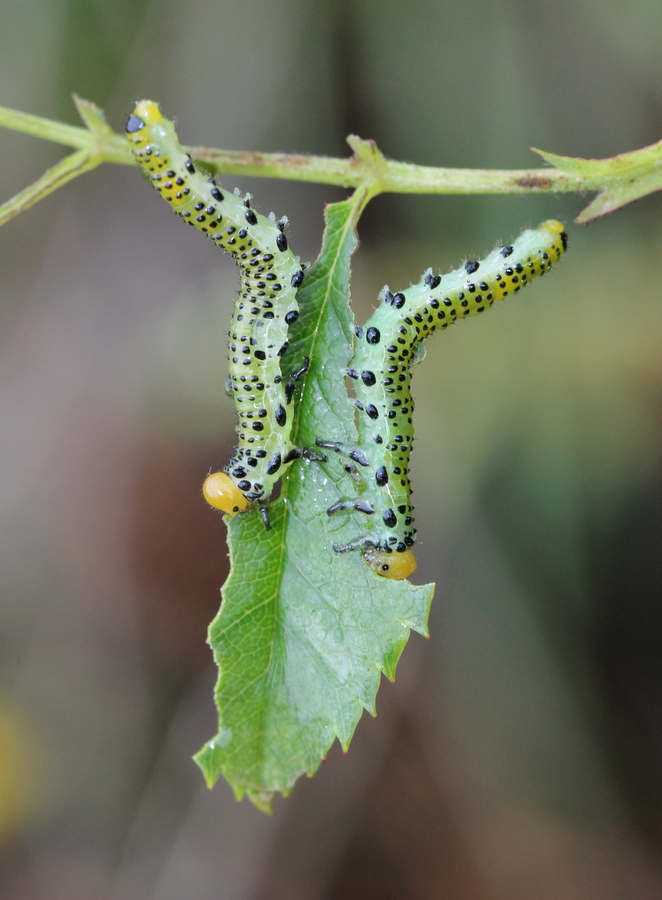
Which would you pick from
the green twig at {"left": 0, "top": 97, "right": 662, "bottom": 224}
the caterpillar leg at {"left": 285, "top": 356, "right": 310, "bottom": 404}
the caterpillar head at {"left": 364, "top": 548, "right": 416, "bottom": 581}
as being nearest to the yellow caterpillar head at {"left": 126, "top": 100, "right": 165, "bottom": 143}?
the green twig at {"left": 0, "top": 97, "right": 662, "bottom": 224}

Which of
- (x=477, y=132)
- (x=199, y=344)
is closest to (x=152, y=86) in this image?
(x=199, y=344)

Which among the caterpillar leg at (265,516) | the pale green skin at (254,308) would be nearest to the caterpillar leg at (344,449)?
the pale green skin at (254,308)

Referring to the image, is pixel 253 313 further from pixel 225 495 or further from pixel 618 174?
pixel 618 174

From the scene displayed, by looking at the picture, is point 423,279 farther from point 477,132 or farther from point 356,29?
point 356,29

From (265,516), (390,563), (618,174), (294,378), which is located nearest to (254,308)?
(294,378)

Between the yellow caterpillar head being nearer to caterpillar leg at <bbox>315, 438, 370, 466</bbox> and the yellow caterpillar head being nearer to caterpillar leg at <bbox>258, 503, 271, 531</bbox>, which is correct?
caterpillar leg at <bbox>315, 438, 370, 466</bbox>
